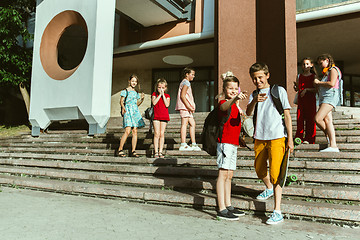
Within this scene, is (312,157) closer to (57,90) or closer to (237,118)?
(237,118)

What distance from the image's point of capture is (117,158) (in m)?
5.91

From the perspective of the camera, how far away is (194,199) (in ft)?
12.5

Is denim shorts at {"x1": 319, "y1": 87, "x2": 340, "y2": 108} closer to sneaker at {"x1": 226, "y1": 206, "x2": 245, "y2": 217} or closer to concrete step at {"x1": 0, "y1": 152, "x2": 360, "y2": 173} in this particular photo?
concrete step at {"x1": 0, "y1": 152, "x2": 360, "y2": 173}

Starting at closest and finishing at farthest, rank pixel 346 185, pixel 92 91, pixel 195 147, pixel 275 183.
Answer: pixel 275 183 → pixel 346 185 → pixel 195 147 → pixel 92 91

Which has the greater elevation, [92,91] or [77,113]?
[92,91]

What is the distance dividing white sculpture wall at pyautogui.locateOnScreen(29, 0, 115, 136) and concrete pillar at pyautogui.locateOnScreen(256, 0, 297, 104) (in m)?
5.33

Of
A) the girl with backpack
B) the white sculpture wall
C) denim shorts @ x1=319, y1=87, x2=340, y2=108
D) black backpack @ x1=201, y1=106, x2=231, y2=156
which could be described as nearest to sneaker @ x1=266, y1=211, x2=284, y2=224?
black backpack @ x1=201, y1=106, x2=231, y2=156

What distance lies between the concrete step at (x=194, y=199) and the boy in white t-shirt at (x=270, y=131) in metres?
0.33

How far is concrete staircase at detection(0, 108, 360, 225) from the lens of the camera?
11.2ft

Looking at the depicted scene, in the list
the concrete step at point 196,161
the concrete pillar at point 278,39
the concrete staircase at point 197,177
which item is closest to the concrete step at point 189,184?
the concrete staircase at point 197,177

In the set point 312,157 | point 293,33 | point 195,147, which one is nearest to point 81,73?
point 195,147

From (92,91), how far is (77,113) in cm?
112

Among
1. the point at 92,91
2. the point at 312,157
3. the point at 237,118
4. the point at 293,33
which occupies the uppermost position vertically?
the point at 293,33

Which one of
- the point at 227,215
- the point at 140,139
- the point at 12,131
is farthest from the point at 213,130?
the point at 12,131
